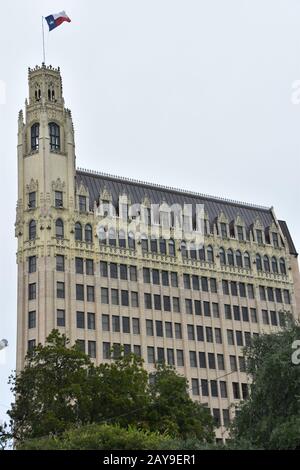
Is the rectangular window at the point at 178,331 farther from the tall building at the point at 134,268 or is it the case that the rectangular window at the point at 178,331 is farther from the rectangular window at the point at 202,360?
the rectangular window at the point at 202,360

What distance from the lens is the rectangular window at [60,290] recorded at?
107 m

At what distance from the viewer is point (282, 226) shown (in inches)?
5271

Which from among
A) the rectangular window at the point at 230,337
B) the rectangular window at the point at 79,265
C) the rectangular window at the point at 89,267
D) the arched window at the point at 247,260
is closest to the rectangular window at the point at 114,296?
the rectangular window at the point at 89,267

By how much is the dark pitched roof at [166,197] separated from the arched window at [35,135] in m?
6.52

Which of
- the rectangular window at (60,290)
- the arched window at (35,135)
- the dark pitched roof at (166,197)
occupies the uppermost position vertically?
the arched window at (35,135)

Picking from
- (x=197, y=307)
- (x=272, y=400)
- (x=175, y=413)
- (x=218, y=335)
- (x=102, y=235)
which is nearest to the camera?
(x=272, y=400)

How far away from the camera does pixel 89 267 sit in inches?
4365

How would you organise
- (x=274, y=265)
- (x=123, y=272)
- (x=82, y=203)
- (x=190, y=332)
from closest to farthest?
(x=123, y=272) → (x=82, y=203) → (x=190, y=332) → (x=274, y=265)

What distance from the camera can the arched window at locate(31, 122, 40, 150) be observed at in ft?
378

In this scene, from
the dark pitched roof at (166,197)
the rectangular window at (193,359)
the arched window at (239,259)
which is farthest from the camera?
the arched window at (239,259)

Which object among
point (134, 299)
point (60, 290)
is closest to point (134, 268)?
point (134, 299)

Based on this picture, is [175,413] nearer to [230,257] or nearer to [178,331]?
[178,331]

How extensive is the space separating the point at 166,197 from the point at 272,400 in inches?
2793

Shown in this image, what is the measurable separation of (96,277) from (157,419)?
143 feet
